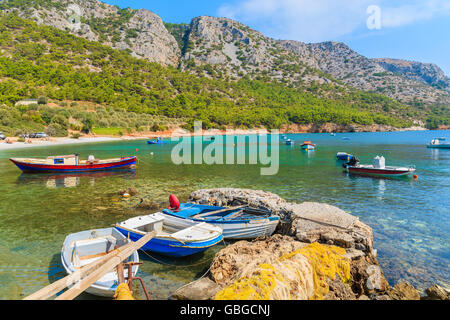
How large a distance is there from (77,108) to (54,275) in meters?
98.0

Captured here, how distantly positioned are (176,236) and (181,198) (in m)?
9.97

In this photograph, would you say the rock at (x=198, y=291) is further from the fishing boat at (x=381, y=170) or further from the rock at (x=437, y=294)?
the fishing boat at (x=381, y=170)

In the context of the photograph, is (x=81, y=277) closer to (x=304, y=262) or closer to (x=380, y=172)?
(x=304, y=262)

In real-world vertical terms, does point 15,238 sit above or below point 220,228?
below

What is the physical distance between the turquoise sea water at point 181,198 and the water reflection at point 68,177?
4.1 inches

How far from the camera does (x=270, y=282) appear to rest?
5.12m

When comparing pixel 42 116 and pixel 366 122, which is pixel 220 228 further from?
pixel 366 122

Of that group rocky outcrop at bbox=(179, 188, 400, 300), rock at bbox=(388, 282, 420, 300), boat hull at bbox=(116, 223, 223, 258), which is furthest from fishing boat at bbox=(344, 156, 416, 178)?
boat hull at bbox=(116, 223, 223, 258)

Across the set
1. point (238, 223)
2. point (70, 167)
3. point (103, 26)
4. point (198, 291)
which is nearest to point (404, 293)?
point (198, 291)

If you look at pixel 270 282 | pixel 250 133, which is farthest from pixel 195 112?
pixel 270 282

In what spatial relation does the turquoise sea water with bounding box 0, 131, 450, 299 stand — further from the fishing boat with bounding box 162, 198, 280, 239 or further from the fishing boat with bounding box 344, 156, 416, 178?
the fishing boat with bounding box 344, 156, 416, 178

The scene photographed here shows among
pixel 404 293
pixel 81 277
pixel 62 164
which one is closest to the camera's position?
pixel 81 277

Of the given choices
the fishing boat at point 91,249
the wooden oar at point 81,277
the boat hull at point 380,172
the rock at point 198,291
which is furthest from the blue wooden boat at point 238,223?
the boat hull at point 380,172

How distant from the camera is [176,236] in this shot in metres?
10.5
